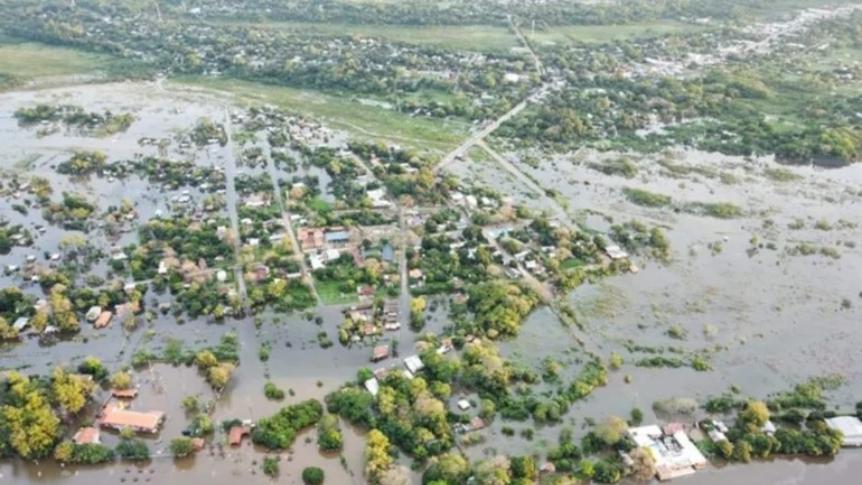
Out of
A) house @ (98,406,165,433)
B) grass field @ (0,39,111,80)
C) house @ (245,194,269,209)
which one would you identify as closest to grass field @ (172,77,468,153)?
grass field @ (0,39,111,80)

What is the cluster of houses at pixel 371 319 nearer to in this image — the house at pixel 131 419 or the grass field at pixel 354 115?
the house at pixel 131 419

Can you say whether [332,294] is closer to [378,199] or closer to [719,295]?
[378,199]

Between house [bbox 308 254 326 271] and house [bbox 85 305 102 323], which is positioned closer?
house [bbox 85 305 102 323]

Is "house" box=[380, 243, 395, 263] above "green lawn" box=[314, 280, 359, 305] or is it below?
above

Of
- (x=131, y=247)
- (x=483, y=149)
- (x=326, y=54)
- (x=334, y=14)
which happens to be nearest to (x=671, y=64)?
(x=483, y=149)

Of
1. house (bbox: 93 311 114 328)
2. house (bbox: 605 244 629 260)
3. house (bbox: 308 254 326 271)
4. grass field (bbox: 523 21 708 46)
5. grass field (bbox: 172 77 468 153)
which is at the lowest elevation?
house (bbox: 93 311 114 328)

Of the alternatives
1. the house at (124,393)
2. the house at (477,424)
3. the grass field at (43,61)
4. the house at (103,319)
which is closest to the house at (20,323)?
the house at (103,319)

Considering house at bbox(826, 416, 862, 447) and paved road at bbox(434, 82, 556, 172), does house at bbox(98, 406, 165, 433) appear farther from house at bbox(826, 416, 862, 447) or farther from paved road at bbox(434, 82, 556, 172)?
paved road at bbox(434, 82, 556, 172)

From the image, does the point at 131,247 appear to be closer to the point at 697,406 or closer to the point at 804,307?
the point at 697,406
